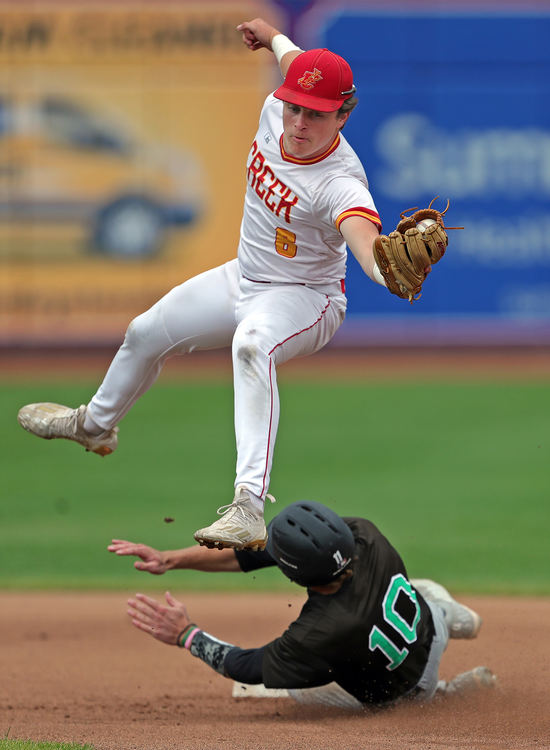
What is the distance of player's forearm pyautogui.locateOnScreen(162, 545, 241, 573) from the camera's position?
6.05 metres

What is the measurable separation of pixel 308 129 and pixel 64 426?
189 cm

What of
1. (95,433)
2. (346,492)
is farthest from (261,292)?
(346,492)

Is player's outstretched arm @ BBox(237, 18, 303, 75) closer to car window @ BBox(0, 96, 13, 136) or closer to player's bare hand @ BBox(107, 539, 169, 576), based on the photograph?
player's bare hand @ BBox(107, 539, 169, 576)

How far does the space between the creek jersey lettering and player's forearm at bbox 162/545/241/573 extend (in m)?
1.42

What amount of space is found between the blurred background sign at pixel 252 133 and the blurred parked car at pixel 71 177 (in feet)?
0.07

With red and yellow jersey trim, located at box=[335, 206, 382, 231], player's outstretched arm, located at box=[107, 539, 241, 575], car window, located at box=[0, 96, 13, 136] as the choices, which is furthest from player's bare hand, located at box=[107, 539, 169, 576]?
car window, located at box=[0, 96, 13, 136]

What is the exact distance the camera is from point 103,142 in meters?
18.7

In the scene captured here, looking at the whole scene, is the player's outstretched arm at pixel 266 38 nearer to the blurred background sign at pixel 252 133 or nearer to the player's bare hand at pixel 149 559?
the player's bare hand at pixel 149 559

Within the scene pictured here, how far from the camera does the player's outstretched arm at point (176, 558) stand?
5.79 meters

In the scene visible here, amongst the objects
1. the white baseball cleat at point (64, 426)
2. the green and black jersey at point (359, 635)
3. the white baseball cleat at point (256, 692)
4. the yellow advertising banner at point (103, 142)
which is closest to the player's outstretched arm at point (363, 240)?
the green and black jersey at point (359, 635)

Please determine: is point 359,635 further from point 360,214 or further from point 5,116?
point 5,116

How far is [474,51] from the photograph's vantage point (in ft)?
60.8

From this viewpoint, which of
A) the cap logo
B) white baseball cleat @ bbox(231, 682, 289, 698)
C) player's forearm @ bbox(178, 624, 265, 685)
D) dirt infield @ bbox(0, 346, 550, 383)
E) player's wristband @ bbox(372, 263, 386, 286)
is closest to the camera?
player's wristband @ bbox(372, 263, 386, 286)

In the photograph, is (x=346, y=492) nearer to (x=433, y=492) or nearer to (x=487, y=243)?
(x=433, y=492)
